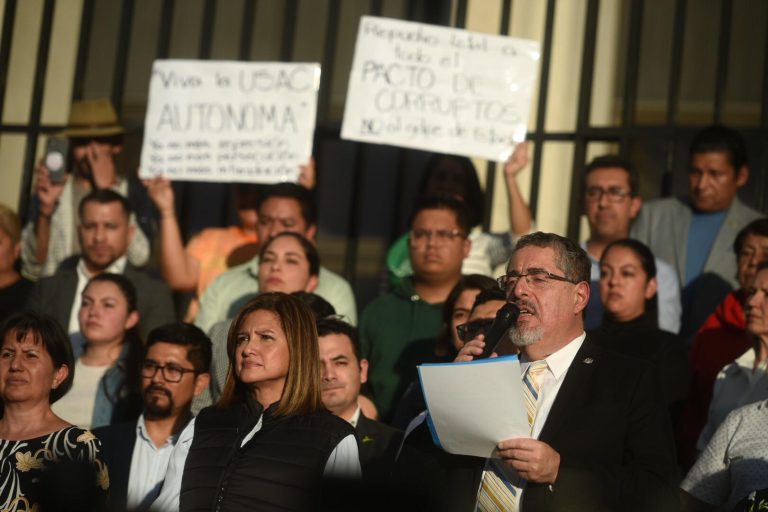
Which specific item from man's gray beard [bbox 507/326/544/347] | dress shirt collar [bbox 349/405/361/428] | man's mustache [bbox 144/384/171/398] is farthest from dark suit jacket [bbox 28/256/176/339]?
man's gray beard [bbox 507/326/544/347]

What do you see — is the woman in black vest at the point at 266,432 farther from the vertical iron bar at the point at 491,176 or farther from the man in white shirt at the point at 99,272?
the vertical iron bar at the point at 491,176

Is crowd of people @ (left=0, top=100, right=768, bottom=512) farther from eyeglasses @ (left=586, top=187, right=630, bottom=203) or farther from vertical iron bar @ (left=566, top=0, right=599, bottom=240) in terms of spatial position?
vertical iron bar @ (left=566, top=0, right=599, bottom=240)

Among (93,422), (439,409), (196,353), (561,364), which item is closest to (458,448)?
(439,409)

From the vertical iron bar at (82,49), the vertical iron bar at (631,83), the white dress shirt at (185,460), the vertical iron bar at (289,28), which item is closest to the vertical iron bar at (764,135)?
the vertical iron bar at (631,83)

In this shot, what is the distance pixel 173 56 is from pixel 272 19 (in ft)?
2.16

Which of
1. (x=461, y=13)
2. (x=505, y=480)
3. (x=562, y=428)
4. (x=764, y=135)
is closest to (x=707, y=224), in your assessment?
(x=764, y=135)

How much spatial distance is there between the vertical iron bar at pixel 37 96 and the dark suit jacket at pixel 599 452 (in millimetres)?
4858

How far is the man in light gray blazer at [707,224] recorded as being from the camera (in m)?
7.30

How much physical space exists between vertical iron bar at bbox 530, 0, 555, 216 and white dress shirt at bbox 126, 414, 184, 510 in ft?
9.12

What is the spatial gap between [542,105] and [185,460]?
3.88 meters

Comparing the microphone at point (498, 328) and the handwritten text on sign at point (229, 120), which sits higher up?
the handwritten text on sign at point (229, 120)

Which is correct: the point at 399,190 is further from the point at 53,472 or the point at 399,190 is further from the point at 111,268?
the point at 53,472

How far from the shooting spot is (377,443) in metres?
5.90

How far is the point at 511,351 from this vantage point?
525cm
